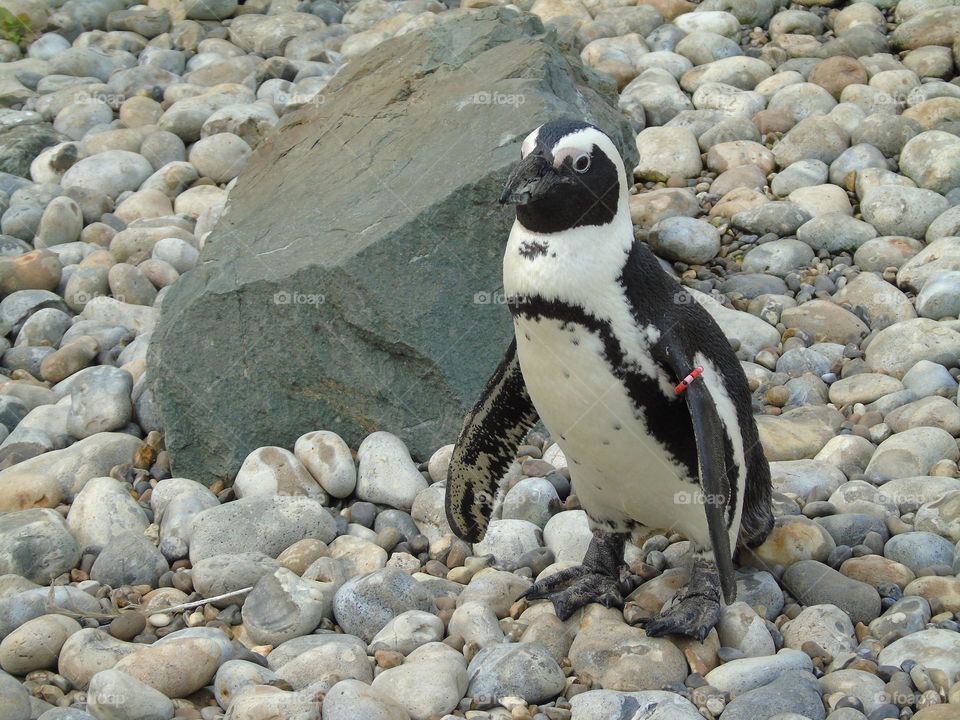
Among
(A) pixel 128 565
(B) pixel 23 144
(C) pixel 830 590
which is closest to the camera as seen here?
(C) pixel 830 590

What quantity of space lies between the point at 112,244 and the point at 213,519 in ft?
9.94

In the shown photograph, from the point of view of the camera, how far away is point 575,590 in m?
3.79

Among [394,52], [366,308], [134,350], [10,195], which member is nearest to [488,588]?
[366,308]

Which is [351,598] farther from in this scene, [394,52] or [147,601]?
[394,52]
